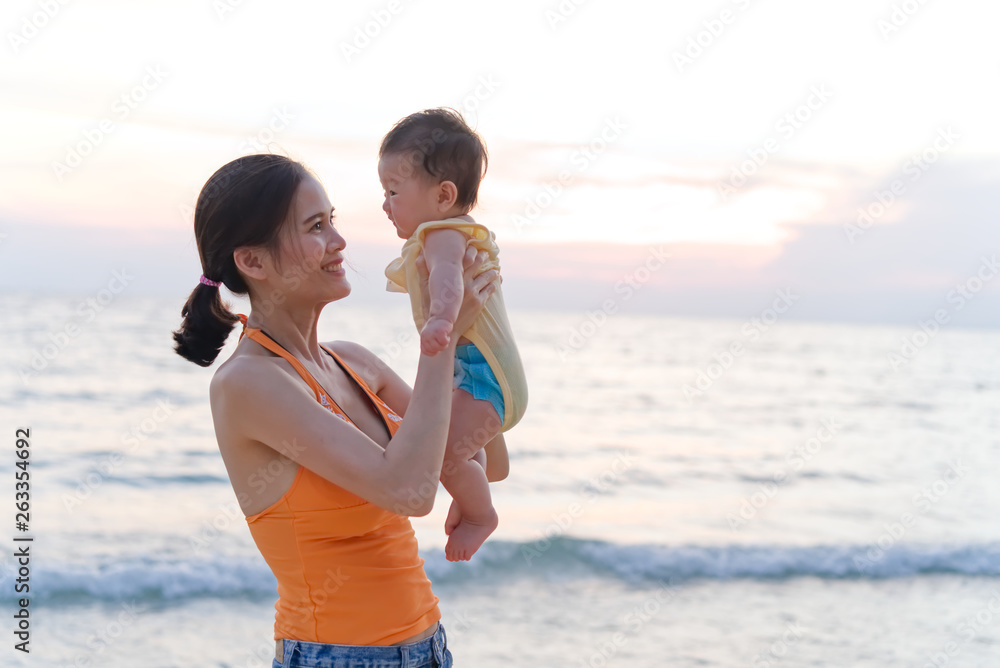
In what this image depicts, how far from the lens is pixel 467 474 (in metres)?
2.26

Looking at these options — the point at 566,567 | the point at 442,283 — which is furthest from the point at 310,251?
the point at 566,567

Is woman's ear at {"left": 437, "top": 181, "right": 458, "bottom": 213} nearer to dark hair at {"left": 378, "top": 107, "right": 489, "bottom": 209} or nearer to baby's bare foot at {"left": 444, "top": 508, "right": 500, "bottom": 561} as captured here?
dark hair at {"left": 378, "top": 107, "right": 489, "bottom": 209}

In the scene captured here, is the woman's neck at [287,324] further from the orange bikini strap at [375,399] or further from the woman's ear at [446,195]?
the woman's ear at [446,195]

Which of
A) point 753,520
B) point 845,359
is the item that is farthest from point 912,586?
point 845,359

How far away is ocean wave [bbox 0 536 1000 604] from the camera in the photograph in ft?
23.7

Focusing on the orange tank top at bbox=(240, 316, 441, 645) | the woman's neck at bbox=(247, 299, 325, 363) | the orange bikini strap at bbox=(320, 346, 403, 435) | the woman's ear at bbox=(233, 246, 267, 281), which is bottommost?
the orange tank top at bbox=(240, 316, 441, 645)

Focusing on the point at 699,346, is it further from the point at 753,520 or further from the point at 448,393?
the point at 448,393

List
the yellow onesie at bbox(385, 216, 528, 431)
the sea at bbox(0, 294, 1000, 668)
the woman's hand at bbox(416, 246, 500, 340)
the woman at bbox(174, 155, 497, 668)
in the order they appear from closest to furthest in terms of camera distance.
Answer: the woman at bbox(174, 155, 497, 668), the woman's hand at bbox(416, 246, 500, 340), the yellow onesie at bbox(385, 216, 528, 431), the sea at bbox(0, 294, 1000, 668)

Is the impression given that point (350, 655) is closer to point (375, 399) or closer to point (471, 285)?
point (375, 399)

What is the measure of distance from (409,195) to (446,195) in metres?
0.10

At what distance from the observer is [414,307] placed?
7.20 ft

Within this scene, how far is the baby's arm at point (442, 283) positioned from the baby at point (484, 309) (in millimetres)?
59

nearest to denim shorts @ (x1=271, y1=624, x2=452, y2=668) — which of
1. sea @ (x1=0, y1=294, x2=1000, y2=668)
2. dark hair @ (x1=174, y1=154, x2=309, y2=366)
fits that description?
dark hair @ (x1=174, y1=154, x2=309, y2=366)

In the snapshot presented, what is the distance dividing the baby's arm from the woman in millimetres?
40
